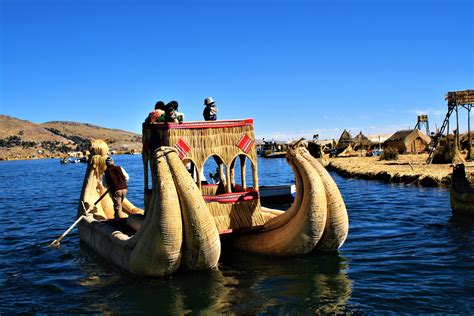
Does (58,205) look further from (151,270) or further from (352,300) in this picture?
(352,300)

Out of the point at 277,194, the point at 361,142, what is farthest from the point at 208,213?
the point at 361,142

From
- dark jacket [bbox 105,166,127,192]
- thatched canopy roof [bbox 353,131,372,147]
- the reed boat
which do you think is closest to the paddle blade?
dark jacket [bbox 105,166,127,192]

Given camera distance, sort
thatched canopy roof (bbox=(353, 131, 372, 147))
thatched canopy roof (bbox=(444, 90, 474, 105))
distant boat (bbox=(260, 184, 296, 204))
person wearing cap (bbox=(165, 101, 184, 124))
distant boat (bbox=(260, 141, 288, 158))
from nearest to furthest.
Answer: person wearing cap (bbox=(165, 101, 184, 124)) < distant boat (bbox=(260, 184, 296, 204)) < thatched canopy roof (bbox=(444, 90, 474, 105)) < thatched canopy roof (bbox=(353, 131, 372, 147)) < distant boat (bbox=(260, 141, 288, 158))

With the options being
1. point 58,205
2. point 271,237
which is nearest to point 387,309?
point 271,237

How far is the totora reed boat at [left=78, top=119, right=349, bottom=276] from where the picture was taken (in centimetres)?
863

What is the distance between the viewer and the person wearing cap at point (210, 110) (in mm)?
10898

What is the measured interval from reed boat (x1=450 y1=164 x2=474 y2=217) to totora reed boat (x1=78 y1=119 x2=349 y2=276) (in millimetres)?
6752

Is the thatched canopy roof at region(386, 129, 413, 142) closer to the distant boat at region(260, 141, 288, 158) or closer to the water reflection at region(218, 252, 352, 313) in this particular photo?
the distant boat at region(260, 141, 288, 158)

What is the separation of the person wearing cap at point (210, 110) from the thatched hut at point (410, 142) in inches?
1552

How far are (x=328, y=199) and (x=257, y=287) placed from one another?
2329mm

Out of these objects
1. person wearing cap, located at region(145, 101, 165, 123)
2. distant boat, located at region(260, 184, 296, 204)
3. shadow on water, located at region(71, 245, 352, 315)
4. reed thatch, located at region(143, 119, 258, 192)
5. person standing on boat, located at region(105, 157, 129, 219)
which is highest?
person wearing cap, located at region(145, 101, 165, 123)

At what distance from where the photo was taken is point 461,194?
15.2m

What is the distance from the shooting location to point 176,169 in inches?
345

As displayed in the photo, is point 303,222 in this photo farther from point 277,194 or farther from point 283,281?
point 277,194
